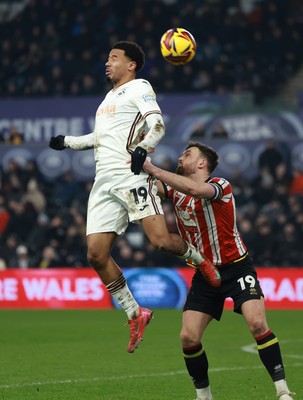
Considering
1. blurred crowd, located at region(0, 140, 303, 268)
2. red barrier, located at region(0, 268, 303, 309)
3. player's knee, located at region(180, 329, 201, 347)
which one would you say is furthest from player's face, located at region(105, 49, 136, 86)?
red barrier, located at region(0, 268, 303, 309)

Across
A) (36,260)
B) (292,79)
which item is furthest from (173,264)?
(292,79)

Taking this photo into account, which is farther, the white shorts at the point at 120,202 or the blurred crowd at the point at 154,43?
the blurred crowd at the point at 154,43

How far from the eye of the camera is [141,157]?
8.16 metres

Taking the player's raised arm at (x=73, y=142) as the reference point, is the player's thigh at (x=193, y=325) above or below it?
below

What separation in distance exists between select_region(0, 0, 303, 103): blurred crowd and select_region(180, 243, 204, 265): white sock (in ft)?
51.9

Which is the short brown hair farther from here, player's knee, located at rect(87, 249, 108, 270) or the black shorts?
player's knee, located at rect(87, 249, 108, 270)

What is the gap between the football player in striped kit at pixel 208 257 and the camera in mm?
8320

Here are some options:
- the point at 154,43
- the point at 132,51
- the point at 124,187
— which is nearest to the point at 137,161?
the point at 124,187

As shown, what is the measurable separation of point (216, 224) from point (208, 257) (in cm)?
28

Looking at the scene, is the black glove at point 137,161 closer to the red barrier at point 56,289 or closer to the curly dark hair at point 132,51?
the curly dark hair at point 132,51

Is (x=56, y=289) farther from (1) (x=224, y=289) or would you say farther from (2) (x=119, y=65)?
(1) (x=224, y=289)

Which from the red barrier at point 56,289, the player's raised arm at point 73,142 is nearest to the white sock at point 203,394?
the player's raised arm at point 73,142

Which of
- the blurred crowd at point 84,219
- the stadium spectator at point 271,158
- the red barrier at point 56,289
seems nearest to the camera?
the blurred crowd at point 84,219

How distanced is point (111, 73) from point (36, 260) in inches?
496
